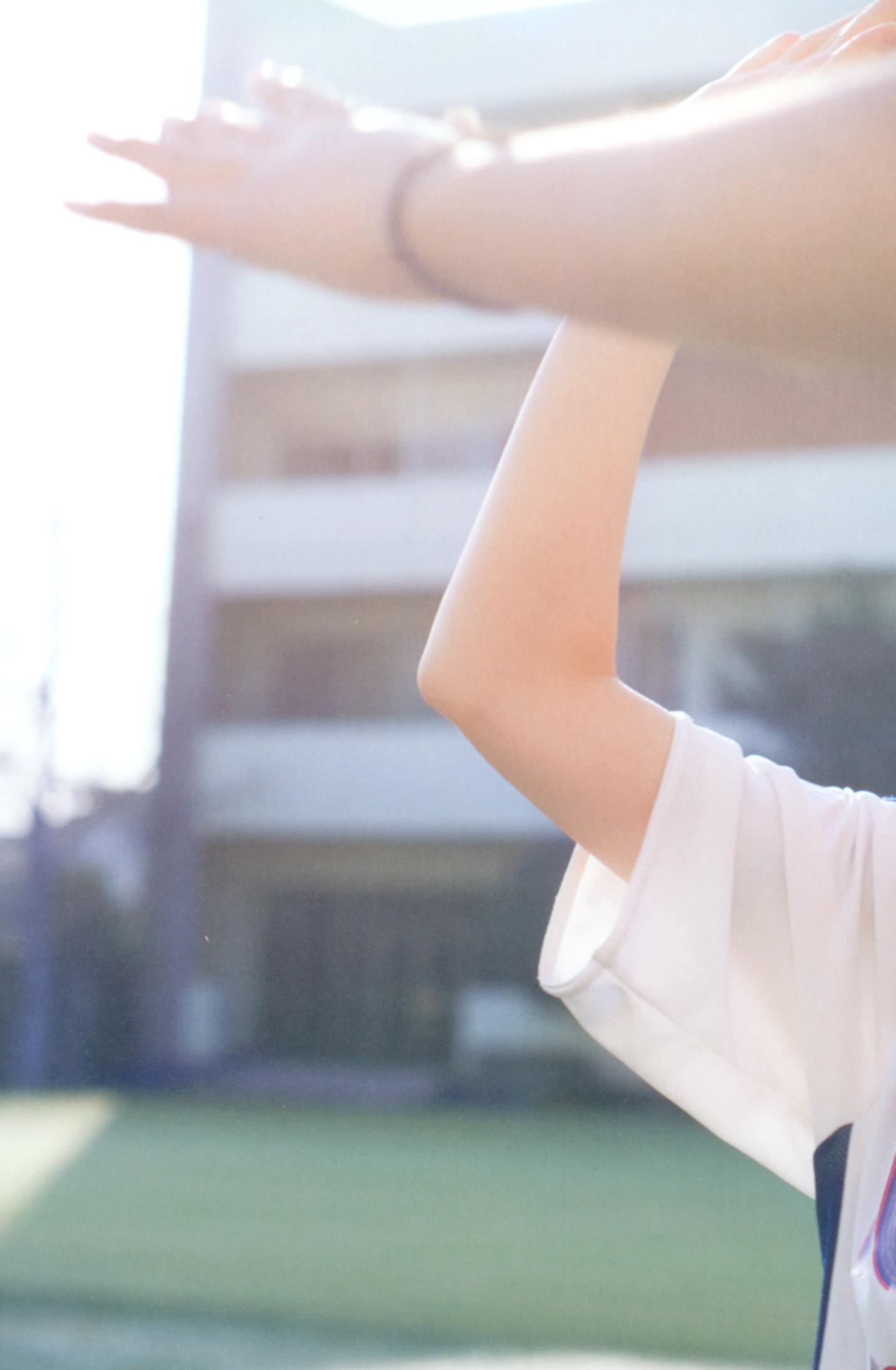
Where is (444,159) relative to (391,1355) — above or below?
above

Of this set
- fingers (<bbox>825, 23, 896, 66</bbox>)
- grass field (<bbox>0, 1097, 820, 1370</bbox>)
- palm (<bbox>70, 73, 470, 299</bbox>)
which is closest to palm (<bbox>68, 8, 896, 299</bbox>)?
palm (<bbox>70, 73, 470, 299</bbox>)

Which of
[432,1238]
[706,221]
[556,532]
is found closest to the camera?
[706,221]

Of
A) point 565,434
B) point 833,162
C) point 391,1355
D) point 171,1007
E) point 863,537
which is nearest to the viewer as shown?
point 833,162

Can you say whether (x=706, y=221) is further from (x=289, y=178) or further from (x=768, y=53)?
(x=768, y=53)

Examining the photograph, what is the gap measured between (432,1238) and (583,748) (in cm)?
401

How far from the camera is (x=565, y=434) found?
0.44m

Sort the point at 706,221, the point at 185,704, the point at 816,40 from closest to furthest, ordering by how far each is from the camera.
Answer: the point at 706,221
the point at 816,40
the point at 185,704

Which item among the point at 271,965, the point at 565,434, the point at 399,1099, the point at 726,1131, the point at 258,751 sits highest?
the point at 565,434

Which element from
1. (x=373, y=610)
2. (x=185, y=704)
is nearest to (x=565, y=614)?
(x=373, y=610)

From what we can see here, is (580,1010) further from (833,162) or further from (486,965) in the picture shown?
(486,965)

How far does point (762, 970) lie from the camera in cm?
48

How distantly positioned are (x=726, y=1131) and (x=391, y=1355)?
241 cm

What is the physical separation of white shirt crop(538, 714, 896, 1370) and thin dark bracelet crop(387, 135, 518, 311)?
0.28 m

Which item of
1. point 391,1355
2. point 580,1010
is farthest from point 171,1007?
point 580,1010
